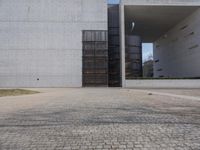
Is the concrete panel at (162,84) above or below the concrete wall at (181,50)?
below

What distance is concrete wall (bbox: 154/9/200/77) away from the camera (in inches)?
1570

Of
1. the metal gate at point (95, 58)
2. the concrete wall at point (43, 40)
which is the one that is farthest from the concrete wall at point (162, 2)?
the metal gate at point (95, 58)

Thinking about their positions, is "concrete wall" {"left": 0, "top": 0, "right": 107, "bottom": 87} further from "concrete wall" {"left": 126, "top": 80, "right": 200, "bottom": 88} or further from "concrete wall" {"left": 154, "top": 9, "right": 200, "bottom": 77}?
"concrete wall" {"left": 154, "top": 9, "right": 200, "bottom": 77}

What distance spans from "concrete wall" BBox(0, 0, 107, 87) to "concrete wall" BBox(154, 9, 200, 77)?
14.1m

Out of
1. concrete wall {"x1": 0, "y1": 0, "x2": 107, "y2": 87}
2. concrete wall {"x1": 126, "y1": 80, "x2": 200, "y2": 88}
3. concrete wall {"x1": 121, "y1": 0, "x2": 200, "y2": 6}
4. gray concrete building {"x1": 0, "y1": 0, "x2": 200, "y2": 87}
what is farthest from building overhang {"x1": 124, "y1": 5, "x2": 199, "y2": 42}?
concrete wall {"x1": 126, "y1": 80, "x2": 200, "y2": 88}

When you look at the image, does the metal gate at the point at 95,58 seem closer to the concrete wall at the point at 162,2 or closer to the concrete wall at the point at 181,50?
the concrete wall at the point at 162,2

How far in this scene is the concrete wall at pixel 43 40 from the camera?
3956 centimetres

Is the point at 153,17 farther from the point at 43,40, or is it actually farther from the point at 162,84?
the point at 43,40

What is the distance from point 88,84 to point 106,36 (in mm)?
8166

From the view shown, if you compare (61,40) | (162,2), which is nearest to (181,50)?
(162,2)

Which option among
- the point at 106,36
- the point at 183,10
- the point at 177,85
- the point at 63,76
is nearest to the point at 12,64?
the point at 63,76

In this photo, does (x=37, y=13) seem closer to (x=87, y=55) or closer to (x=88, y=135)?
(x=87, y=55)

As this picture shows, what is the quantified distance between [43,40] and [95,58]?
8588 millimetres

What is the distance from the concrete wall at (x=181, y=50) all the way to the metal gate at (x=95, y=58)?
1385 centimetres
